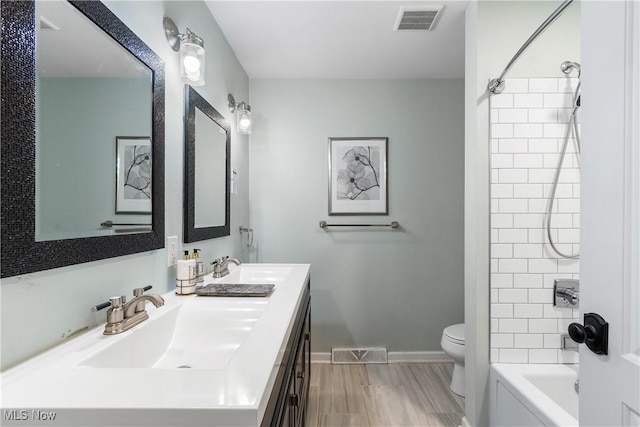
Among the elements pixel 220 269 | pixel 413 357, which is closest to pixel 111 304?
pixel 220 269

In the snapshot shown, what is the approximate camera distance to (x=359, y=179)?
2811 mm

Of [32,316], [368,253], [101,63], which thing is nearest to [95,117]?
[101,63]

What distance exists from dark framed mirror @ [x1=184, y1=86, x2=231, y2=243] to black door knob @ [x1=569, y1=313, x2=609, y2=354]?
A: 151 centimetres

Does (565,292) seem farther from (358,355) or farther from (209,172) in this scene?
(209,172)

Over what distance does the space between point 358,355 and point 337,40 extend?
2520 mm

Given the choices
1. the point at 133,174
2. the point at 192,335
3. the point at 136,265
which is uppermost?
the point at 133,174

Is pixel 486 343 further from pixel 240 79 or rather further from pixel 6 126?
pixel 240 79

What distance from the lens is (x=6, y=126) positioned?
688mm

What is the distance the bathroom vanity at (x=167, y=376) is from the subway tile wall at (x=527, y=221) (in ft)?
4.06

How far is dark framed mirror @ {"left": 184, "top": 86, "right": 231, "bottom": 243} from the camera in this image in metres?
1.58

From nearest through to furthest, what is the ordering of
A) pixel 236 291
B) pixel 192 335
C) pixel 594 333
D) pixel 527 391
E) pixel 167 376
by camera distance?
pixel 167 376
pixel 594 333
pixel 192 335
pixel 236 291
pixel 527 391

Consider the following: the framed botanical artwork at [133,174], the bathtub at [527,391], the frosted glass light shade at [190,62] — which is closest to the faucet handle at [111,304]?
the framed botanical artwork at [133,174]

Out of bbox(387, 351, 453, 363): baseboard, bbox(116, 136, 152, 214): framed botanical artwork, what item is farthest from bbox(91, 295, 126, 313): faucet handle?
bbox(387, 351, 453, 363): baseboard

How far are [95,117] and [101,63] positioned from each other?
0.18 meters
